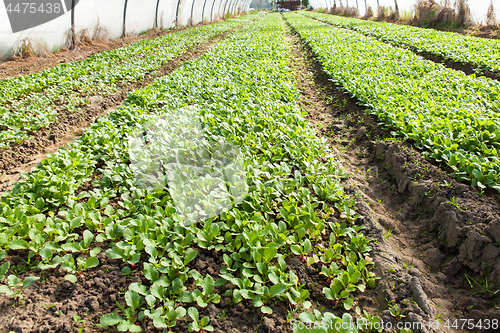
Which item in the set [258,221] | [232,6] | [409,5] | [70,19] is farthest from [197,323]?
[232,6]

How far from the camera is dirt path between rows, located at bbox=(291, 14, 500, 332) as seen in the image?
81.7 inches

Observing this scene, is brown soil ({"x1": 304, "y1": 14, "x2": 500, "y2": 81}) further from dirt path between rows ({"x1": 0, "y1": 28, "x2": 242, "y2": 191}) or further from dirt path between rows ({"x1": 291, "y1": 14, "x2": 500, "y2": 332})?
dirt path between rows ({"x1": 0, "y1": 28, "x2": 242, "y2": 191})

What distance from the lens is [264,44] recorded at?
12234 millimetres

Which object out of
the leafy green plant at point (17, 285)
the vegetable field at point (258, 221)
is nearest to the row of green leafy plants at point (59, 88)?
the vegetable field at point (258, 221)

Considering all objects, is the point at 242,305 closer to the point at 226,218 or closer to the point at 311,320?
the point at 311,320

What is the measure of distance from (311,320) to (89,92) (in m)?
7.30

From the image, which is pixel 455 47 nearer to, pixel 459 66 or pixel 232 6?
pixel 459 66

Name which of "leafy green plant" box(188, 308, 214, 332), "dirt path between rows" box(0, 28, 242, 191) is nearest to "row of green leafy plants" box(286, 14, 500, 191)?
"leafy green plant" box(188, 308, 214, 332)

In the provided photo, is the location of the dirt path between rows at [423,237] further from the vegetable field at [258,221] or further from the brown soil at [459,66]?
the brown soil at [459,66]

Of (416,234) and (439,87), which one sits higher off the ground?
(439,87)

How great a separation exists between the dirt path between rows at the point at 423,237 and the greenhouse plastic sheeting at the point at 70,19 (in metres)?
11.3

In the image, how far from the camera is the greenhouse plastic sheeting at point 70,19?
8781 mm

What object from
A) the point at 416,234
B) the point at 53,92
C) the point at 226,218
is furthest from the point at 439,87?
the point at 53,92

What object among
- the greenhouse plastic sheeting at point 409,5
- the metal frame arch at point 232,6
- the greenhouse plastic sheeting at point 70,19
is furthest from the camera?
the metal frame arch at point 232,6
